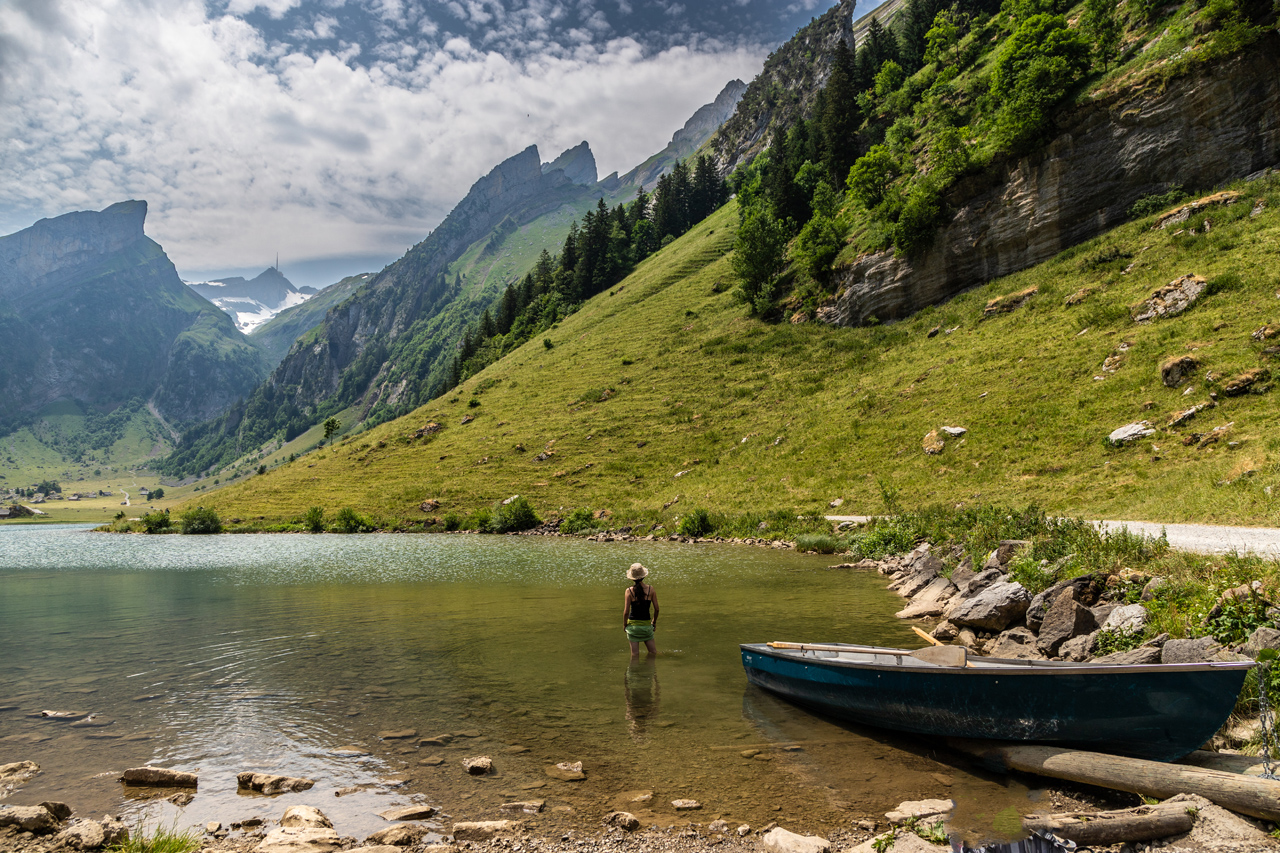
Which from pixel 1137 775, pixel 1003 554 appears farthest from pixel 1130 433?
pixel 1137 775

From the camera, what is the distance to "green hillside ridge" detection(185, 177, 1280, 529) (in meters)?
26.7

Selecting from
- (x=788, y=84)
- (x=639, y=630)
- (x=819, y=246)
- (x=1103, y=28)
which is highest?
(x=788, y=84)

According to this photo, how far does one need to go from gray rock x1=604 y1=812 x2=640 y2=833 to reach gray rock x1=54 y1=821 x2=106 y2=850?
5.57 m

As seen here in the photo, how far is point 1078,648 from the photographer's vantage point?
11047 millimetres

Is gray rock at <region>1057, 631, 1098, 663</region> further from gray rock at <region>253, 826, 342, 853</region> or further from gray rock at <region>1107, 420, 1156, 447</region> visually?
gray rock at <region>1107, 420, 1156, 447</region>

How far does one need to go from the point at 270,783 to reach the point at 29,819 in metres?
2.53

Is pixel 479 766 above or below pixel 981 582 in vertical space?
below

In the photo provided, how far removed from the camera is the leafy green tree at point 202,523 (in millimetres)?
65562

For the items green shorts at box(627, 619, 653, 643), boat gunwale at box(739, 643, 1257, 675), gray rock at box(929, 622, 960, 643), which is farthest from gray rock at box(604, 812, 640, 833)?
gray rock at box(929, 622, 960, 643)

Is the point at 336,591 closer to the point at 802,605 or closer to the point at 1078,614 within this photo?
the point at 802,605

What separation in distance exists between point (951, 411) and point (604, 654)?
3435 cm

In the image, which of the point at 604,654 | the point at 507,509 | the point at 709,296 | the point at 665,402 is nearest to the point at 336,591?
the point at 604,654

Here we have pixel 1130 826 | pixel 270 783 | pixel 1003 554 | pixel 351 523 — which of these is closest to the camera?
pixel 1130 826

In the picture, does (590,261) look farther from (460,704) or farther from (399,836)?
(399,836)
